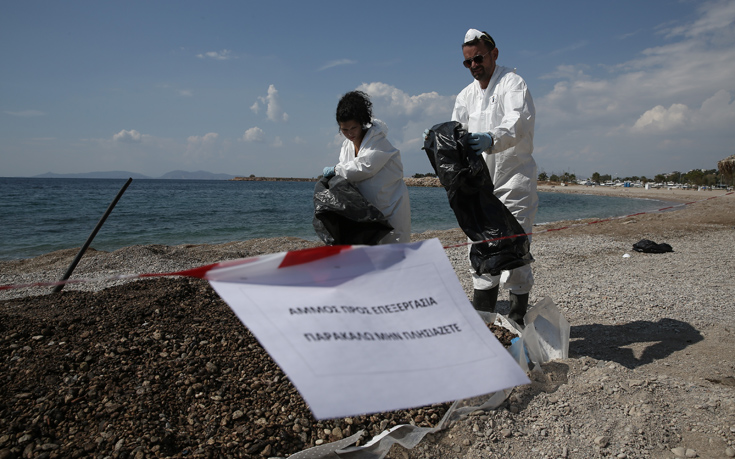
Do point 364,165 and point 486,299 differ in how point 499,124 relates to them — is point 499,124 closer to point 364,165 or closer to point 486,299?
point 364,165

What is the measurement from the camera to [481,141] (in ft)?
8.10

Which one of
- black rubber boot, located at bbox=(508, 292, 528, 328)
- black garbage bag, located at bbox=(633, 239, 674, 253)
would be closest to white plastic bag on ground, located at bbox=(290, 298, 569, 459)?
black rubber boot, located at bbox=(508, 292, 528, 328)

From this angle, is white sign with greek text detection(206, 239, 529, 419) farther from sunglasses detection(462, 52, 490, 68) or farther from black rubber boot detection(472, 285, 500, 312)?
sunglasses detection(462, 52, 490, 68)

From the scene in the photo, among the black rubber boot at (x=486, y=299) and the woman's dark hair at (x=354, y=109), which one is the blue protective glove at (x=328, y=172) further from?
the black rubber boot at (x=486, y=299)

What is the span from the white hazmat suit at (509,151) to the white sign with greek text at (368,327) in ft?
6.24

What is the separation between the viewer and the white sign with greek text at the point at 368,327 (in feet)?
3.07

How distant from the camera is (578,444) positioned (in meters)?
1.93

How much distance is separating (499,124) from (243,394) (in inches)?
92.3

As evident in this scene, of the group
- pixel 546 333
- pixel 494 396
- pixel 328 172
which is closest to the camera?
Result: pixel 494 396

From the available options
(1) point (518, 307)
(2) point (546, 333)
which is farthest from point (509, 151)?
(2) point (546, 333)

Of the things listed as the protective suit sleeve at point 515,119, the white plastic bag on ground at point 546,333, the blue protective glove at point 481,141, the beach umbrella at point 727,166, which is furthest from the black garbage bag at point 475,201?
the beach umbrella at point 727,166

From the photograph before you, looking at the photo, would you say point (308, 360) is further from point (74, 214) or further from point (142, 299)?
point (74, 214)

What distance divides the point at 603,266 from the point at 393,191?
5089mm

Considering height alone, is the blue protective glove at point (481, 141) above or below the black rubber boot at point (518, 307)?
above
